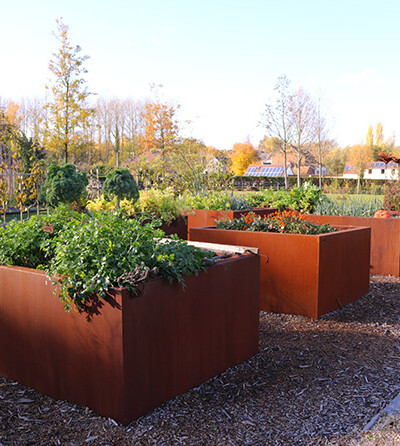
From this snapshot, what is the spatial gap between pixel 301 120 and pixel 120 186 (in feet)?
57.6

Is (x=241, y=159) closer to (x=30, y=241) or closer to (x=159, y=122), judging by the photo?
(x=159, y=122)

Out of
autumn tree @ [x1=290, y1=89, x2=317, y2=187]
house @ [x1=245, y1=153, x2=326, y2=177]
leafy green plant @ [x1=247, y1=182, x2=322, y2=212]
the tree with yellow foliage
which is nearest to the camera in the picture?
leafy green plant @ [x1=247, y1=182, x2=322, y2=212]

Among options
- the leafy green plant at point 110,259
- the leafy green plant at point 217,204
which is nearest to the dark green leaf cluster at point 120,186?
the leafy green plant at point 217,204

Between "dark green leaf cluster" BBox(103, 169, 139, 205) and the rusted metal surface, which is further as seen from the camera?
"dark green leaf cluster" BBox(103, 169, 139, 205)

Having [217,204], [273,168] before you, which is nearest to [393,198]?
[217,204]

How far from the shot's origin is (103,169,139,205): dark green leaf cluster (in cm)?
784

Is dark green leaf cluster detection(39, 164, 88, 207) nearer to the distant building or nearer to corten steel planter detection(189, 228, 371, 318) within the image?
corten steel planter detection(189, 228, 371, 318)

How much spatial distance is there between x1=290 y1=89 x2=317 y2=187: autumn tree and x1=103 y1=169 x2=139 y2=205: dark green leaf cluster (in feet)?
52.1

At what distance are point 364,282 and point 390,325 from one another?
3.57ft

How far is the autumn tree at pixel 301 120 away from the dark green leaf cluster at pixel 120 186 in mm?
15890

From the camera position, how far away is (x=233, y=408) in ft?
8.79

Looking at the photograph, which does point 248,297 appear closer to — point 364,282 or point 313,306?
point 313,306

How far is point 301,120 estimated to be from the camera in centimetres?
2339

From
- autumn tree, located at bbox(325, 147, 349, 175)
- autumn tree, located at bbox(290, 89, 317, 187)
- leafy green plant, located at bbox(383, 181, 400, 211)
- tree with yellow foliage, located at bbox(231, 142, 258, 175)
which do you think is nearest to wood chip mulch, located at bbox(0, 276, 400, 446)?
leafy green plant, located at bbox(383, 181, 400, 211)
